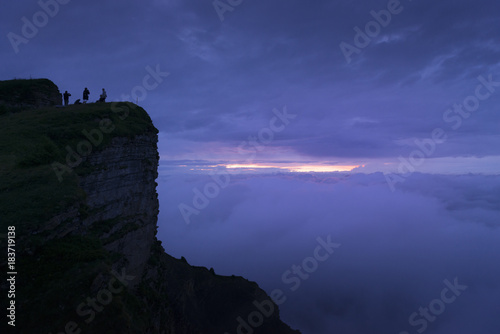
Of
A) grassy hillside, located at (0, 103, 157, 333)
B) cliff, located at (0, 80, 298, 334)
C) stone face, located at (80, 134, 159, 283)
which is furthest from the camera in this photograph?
stone face, located at (80, 134, 159, 283)

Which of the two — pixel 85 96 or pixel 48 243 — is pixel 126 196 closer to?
pixel 48 243

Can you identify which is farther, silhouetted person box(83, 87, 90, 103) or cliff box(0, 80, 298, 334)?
silhouetted person box(83, 87, 90, 103)

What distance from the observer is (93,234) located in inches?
716

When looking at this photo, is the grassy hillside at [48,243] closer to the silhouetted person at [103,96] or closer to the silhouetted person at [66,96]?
the silhouetted person at [103,96]

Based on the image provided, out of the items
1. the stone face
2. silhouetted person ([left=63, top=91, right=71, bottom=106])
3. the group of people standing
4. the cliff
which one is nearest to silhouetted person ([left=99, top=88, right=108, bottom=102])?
the group of people standing

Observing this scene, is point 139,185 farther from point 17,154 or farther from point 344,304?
point 344,304

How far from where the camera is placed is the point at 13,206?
539 inches

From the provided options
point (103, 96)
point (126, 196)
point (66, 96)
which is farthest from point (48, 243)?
point (66, 96)

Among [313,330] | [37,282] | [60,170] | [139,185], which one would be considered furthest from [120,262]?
[313,330]

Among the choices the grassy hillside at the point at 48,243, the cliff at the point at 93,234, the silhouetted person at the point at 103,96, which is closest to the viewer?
the grassy hillside at the point at 48,243

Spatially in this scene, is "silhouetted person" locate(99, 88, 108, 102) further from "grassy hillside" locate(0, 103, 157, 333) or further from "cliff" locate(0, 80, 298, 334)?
"grassy hillside" locate(0, 103, 157, 333)

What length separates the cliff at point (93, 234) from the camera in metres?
11.1

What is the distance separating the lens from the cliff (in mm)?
11117

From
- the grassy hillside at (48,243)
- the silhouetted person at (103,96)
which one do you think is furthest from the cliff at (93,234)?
the silhouetted person at (103,96)
